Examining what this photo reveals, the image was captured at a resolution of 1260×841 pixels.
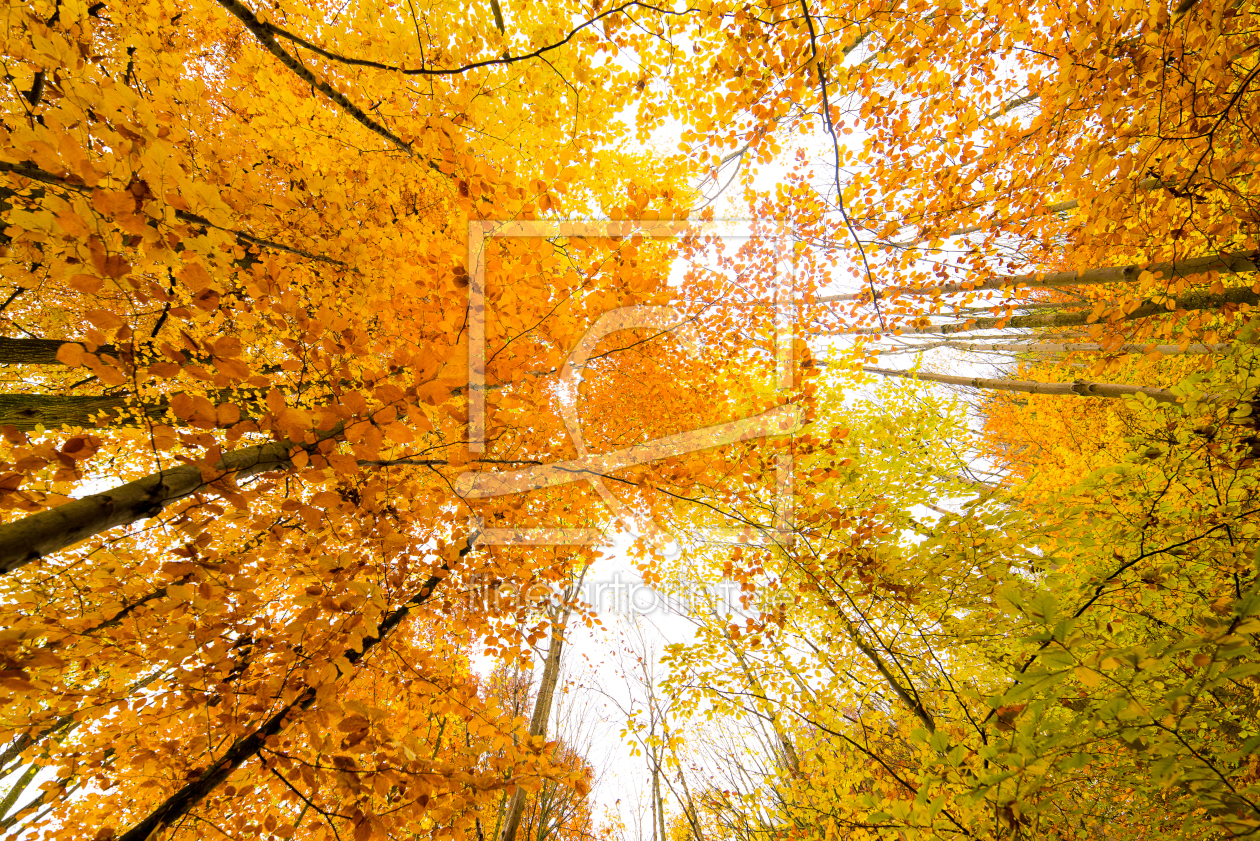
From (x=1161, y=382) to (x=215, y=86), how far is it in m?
17.1

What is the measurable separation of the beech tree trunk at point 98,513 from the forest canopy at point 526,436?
23 mm

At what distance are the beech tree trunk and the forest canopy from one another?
2 cm

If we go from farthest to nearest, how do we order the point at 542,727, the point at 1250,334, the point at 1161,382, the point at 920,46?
the point at 542,727 < the point at 1161,382 < the point at 920,46 < the point at 1250,334

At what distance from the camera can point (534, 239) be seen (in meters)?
3.03

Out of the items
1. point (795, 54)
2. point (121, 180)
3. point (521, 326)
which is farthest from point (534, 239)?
point (795, 54)

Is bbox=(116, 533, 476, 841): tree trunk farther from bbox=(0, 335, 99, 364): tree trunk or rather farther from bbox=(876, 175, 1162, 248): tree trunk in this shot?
bbox=(876, 175, 1162, 248): tree trunk

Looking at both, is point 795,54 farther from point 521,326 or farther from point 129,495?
point 129,495

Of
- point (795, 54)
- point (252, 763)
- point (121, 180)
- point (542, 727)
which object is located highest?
point (795, 54)

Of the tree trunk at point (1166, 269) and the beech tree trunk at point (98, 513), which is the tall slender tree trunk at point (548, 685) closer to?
the beech tree trunk at point (98, 513)

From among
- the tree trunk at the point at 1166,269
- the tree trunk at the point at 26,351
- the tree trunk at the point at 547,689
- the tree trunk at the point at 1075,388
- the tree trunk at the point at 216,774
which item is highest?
the tree trunk at the point at 1166,269

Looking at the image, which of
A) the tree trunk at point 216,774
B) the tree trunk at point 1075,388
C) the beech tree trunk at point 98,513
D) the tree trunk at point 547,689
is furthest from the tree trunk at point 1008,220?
the tree trunk at point 547,689

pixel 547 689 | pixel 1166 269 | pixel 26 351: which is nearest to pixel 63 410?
pixel 26 351

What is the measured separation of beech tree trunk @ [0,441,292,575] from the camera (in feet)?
4.36

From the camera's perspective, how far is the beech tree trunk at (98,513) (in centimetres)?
133
